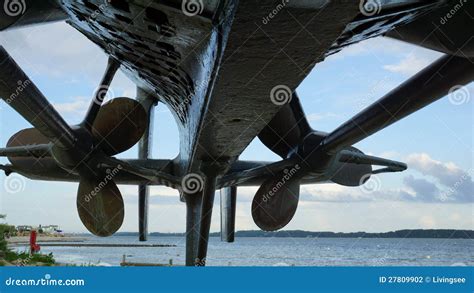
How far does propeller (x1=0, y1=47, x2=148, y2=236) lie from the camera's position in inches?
492

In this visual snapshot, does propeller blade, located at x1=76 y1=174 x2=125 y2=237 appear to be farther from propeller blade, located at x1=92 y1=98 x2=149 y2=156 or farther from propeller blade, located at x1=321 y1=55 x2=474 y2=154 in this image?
propeller blade, located at x1=321 y1=55 x2=474 y2=154

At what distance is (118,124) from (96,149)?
787 mm

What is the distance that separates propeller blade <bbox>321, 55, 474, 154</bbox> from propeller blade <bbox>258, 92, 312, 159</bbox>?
2939 millimetres

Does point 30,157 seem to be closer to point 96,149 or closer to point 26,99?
point 96,149

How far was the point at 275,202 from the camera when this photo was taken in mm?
13695

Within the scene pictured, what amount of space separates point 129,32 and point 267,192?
301 inches

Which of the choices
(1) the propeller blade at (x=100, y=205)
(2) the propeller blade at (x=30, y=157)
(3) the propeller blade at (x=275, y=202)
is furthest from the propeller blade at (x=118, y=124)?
(3) the propeller blade at (x=275, y=202)

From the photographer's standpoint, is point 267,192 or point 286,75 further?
point 267,192

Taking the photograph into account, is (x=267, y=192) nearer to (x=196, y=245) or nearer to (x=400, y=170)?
(x=196, y=245)

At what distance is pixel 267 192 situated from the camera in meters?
13.5

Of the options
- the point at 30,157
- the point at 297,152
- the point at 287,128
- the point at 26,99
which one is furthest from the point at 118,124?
the point at 26,99

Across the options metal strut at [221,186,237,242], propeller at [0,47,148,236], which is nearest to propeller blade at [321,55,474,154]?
propeller at [0,47,148,236]

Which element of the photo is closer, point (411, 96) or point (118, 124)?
point (411, 96)
